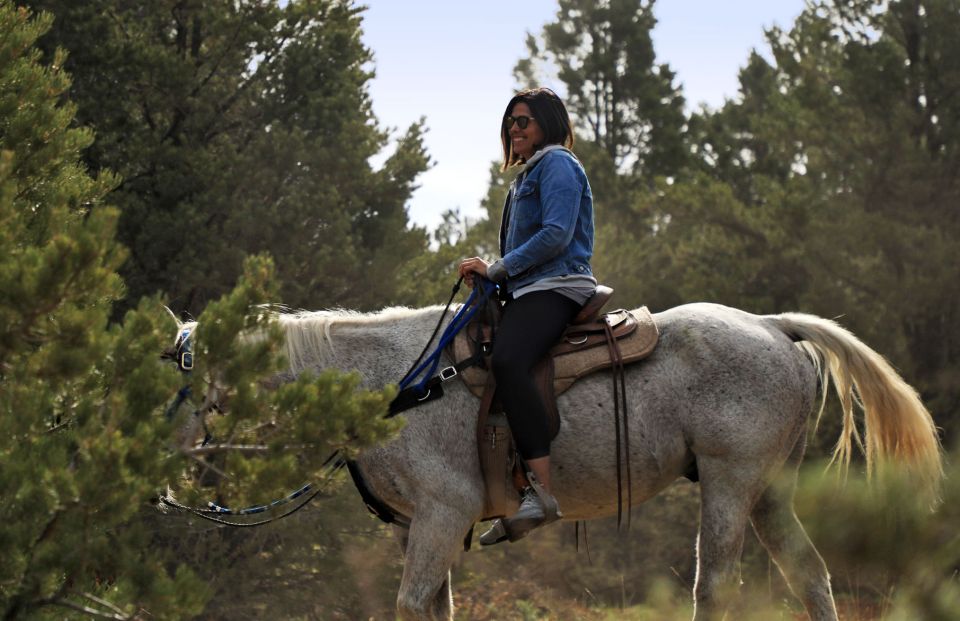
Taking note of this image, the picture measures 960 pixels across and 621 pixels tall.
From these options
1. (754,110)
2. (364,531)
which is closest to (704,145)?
(754,110)

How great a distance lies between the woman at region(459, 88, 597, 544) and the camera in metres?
4.19

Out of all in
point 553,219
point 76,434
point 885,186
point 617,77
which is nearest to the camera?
point 76,434

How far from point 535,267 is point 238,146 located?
A: 268 inches

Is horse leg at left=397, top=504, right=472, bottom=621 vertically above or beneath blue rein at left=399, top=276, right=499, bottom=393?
beneath

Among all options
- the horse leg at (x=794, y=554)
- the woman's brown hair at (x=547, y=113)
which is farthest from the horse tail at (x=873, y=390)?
the woman's brown hair at (x=547, y=113)

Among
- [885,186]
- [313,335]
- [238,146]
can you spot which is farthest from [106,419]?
[885,186]

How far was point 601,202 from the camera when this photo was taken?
19797mm

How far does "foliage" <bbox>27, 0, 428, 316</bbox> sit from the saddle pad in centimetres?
519

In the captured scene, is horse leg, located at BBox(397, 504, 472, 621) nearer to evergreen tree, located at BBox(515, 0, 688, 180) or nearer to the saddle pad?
the saddle pad

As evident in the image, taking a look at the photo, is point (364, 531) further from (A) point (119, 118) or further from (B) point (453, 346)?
(B) point (453, 346)

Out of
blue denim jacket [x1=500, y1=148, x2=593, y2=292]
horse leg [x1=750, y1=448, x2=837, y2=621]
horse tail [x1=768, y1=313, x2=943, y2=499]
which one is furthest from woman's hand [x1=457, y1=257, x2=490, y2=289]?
horse leg [x1=750, y1=448, x2=837, y2=621]

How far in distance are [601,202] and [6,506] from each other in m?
17.7

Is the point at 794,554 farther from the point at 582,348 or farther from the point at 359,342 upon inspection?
the point at 359,342

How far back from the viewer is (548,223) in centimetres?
430
